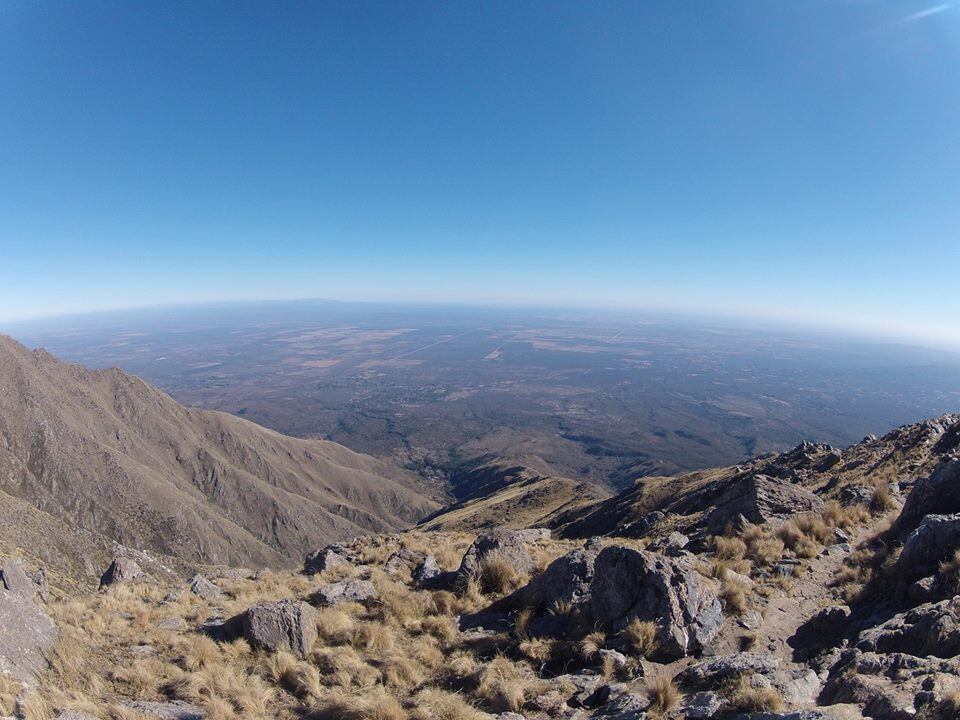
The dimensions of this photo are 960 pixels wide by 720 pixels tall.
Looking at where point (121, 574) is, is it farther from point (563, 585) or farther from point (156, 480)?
point (156, 480)

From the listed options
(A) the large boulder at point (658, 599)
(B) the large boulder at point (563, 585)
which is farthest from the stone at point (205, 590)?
(A) the large boulder at point (658, 599)

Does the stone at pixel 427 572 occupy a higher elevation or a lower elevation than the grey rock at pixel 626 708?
lower

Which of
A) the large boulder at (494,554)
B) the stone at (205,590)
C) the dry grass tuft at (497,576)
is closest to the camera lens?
the dry grass tuft at (497,576)

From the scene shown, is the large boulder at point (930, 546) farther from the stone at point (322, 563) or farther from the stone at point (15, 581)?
the stone at point (15, 581)

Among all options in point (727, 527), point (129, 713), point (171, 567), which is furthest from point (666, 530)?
point (171, 567)

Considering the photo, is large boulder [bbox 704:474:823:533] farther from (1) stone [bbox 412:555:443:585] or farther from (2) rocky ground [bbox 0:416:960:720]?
(1) stone [bbox 412:555:443:585]

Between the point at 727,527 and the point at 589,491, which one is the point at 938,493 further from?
the point at 589,491
